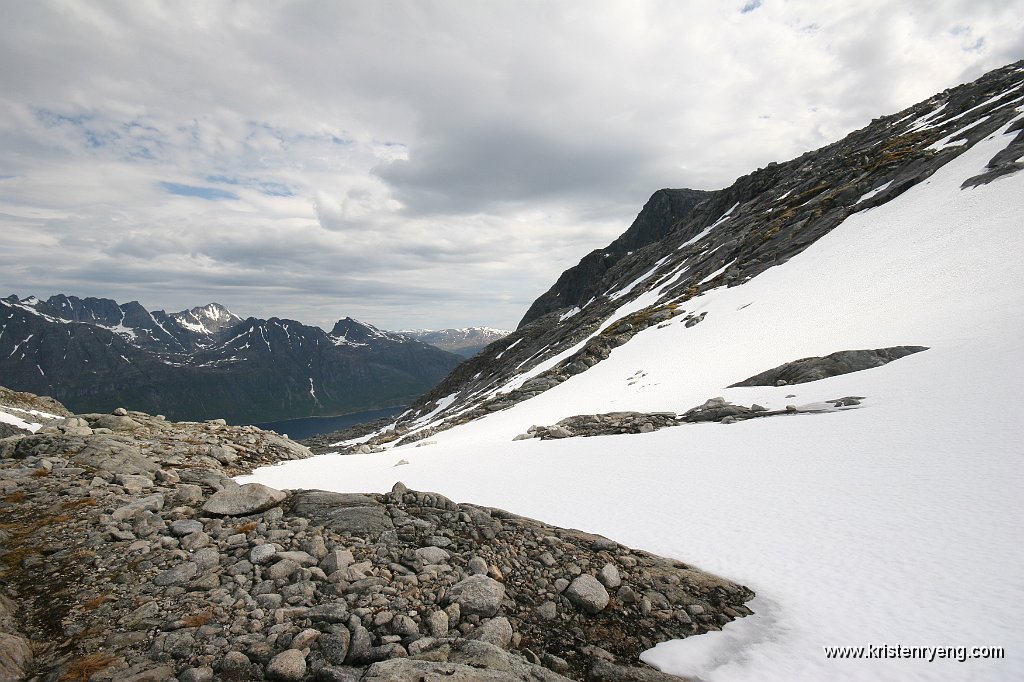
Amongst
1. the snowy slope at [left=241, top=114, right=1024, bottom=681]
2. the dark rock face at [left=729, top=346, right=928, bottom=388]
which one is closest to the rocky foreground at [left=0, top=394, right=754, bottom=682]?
the snowy slope at [left=241, top=114, right=1024, bottom=681]

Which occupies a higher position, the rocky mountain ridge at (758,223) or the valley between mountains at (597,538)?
the rocky mountain ridge at (758,223)

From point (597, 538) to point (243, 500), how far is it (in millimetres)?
7254

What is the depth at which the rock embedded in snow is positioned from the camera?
27.4 feet

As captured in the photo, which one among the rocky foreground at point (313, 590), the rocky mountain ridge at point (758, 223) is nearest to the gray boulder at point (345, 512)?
the rocky foreground at point (313, 590)

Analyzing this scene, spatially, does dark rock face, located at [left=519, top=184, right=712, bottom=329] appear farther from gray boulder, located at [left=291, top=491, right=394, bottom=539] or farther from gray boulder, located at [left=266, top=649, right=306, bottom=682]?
gray boulder, located at [left=266, top=649, right=306, bottom=682]

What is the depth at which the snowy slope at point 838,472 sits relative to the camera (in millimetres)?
6363

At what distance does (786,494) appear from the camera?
1120cm

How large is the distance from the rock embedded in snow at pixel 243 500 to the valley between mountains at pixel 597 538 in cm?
5

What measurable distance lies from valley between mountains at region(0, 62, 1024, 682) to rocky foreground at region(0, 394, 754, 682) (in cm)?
4

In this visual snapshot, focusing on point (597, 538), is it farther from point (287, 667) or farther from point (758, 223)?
point (758, 223)

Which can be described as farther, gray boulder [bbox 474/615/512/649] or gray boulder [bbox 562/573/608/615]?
gray boulder [bbox 562/573/608/615]

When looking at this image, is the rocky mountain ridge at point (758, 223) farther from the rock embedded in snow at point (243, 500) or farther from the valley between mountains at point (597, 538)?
the rock embedded in snow at point (243, 500)

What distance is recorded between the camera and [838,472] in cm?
1191

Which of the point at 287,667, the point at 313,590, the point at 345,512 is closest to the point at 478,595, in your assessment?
the point at 313,590
